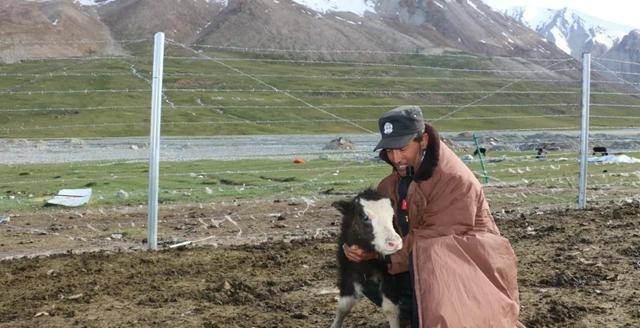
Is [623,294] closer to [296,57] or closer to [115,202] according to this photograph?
[115,202]

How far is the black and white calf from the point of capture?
14.5ft

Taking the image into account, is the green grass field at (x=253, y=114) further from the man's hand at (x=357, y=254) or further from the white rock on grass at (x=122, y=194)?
the man's hand at (x=357, y=254)

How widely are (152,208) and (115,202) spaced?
4347mm

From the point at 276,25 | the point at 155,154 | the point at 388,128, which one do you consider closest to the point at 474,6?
the point at 276,25

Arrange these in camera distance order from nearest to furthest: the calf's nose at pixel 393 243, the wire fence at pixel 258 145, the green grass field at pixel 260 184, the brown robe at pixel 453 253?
the brown robe at pixel 453 253 → the calf's nose at pixel 393 243 → the green grass field at pixel 260 184 → the wire fence at pixel 258 145

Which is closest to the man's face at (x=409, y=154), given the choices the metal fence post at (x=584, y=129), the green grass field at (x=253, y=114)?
the green grass field at (x=253, y=114)

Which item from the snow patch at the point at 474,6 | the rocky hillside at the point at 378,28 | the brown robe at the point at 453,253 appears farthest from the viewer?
the snow patch at the point at 474,6

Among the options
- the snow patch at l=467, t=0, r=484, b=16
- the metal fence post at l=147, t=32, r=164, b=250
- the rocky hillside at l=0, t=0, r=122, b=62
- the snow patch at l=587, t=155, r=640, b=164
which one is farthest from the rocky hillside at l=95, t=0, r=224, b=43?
the metal fence post at l=147, t=32, r=164, b=250

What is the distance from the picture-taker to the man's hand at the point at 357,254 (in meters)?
4.58

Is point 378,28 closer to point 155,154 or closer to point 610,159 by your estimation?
point 610,159

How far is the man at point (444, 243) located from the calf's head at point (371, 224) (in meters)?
0.10

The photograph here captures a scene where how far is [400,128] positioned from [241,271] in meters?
2.87

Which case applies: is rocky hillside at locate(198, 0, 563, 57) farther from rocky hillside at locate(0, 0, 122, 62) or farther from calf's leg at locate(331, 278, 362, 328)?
calf's leg at locate(331, 278, 362, 328)

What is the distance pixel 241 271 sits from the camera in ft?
21.9
